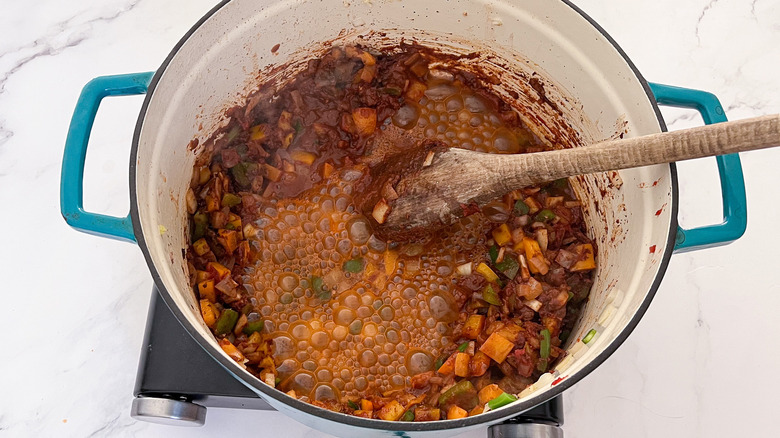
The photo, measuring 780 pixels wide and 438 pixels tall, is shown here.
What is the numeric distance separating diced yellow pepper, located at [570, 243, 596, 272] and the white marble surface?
0.96 ft

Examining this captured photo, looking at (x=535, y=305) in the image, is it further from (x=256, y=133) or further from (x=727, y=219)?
(x=256, y=133)

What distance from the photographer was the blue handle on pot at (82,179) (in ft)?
3.56

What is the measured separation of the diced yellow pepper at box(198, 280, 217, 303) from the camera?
52.8 inches

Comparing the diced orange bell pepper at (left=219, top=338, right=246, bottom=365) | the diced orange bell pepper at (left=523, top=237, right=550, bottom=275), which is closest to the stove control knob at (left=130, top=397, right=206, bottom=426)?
the diced orange bell pepper at (left=219, top=338, right=246, bottom=365)

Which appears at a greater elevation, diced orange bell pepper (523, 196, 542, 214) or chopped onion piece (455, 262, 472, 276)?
diced orange bell pepper (523, 196, 542, 214)

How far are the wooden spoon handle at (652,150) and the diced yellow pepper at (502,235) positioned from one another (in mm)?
234

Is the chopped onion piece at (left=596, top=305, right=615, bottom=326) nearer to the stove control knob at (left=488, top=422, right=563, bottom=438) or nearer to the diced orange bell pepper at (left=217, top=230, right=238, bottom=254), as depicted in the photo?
the stove control knob at (left=488, top=422, right=563, bottom=438)

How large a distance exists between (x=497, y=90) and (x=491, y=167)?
363 mm

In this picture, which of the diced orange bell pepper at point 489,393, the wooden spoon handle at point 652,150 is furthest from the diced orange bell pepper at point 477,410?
the wooden spoon handle at point 652,150

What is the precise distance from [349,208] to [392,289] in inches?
9.0

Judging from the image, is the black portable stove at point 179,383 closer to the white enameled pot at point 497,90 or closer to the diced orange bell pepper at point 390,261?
the white enameled pot at point 497,90

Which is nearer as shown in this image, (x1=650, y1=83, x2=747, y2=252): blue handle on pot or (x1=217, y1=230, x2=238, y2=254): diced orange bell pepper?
(x1=650, y1=83, x2=747, y2=252): blue handle on pot

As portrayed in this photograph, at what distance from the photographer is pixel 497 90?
159 cm

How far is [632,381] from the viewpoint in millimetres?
1546
